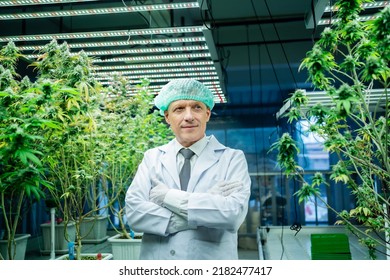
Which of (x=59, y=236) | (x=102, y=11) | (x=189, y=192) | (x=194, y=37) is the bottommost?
(x=59, y=236)

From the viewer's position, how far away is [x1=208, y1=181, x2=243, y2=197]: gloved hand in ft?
5.31

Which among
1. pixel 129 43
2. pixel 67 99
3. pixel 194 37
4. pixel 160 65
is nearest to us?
pixel 67 99

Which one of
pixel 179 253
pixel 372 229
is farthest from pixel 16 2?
pixel 372 229

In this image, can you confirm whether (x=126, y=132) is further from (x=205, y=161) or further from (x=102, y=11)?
(x=205, y=161)

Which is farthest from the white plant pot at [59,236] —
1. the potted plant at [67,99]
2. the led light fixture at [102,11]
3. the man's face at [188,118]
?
the man's face at [188,118]

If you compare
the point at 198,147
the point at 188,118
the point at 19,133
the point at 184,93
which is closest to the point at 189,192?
the point at 198,147

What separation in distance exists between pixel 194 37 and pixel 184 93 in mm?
996

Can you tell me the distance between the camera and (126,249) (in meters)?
3.21

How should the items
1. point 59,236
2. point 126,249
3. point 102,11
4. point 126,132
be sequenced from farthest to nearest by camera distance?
1. point 59,236
2. point 126,249
3. point 126,132
4. point 102,11

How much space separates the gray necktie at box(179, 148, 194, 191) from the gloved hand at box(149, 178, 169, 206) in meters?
0.11

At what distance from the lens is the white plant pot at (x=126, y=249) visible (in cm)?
314

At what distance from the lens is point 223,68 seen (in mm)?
3051

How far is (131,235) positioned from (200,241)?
1.91 meters

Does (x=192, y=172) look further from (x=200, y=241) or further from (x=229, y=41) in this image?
(x=229, y=41)
